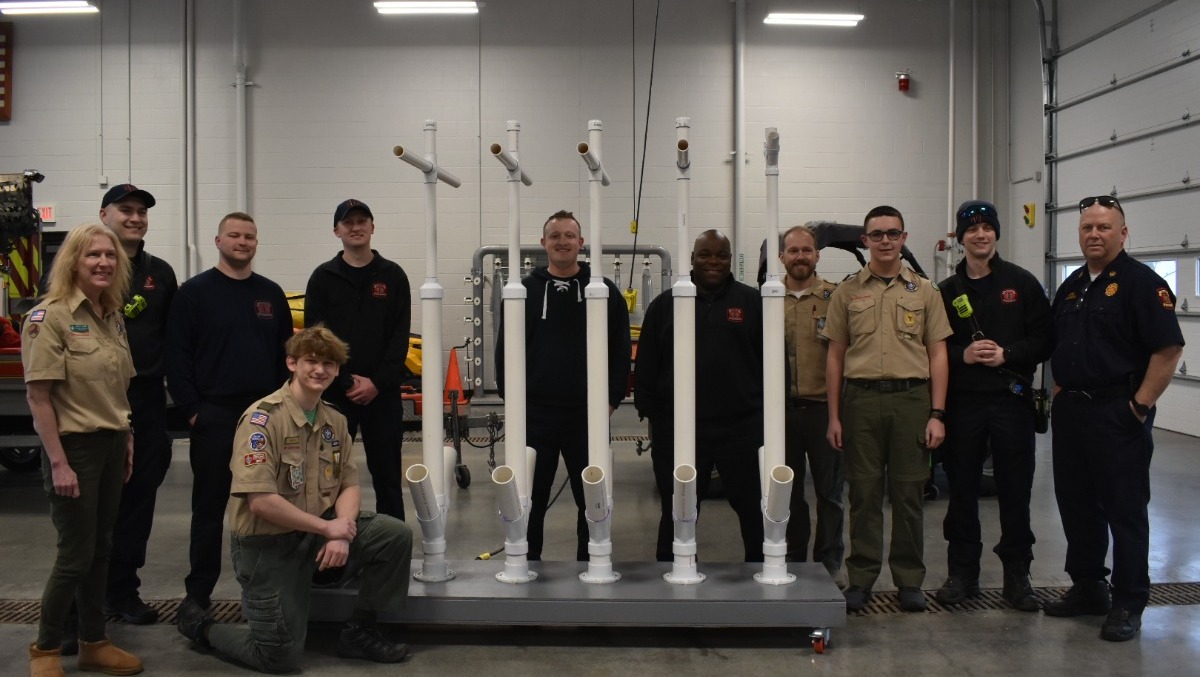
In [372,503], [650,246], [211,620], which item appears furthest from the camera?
[650,246]

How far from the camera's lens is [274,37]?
9.73 metres

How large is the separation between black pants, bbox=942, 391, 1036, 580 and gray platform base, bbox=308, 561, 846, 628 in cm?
75

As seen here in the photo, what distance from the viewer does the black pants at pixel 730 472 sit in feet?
11.0

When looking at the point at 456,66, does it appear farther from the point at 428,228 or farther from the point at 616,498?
the point at 428,228

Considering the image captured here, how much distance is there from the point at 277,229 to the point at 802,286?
754 centimetres

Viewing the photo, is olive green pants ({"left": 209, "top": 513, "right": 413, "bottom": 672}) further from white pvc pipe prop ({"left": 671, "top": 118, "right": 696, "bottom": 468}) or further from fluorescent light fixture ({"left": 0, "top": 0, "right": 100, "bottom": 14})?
fluorescent light fixture ({"left": 0, "top": 0, "right": 100, "bottom": 14})

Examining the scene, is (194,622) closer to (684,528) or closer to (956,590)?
(684,528)

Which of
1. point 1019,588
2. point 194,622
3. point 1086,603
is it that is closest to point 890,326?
point 1019,588

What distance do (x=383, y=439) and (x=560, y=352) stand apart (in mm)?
809

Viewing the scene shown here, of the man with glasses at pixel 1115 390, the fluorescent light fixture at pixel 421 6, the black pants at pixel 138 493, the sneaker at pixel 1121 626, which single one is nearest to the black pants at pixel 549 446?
the black pants at pixel 138 493

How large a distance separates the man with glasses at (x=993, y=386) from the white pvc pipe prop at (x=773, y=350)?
2.69 ft

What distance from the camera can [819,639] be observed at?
2971 millimetres

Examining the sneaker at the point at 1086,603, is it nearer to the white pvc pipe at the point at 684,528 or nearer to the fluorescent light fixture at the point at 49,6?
the white pvc pipe at the point at 684,528

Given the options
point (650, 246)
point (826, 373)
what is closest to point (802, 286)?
point (826, 373)
